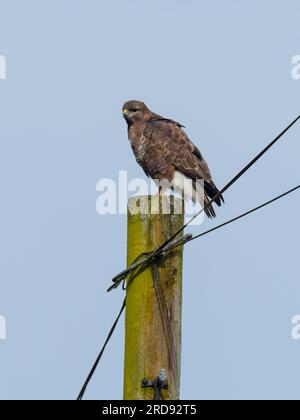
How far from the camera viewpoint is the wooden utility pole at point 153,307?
255 inches

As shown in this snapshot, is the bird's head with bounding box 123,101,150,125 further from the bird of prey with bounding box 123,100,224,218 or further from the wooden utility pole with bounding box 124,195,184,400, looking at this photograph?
the wooden utility pole with bounding box 124,195,184,400

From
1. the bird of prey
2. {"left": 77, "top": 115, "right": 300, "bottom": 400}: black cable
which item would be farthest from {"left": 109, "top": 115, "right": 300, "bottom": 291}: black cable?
the bird of prey

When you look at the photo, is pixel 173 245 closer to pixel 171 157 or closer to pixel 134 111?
pixel 171 157

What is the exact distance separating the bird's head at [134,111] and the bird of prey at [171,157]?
0.90 ft

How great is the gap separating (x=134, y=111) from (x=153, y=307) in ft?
21.2

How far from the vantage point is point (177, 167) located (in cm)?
1209

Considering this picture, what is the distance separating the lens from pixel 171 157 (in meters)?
12.1

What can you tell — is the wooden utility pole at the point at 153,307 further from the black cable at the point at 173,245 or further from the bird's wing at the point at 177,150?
the bird's wing at the point at 177,150

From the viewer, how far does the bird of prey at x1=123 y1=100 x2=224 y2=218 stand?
1196cm

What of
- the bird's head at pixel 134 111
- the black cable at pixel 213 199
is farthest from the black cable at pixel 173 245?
the bird's head at pixel 134 111

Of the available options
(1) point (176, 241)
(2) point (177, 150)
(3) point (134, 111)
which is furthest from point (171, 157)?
(1) point (176, 241)

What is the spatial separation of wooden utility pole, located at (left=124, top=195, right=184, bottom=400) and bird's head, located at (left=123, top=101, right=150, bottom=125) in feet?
19.6
